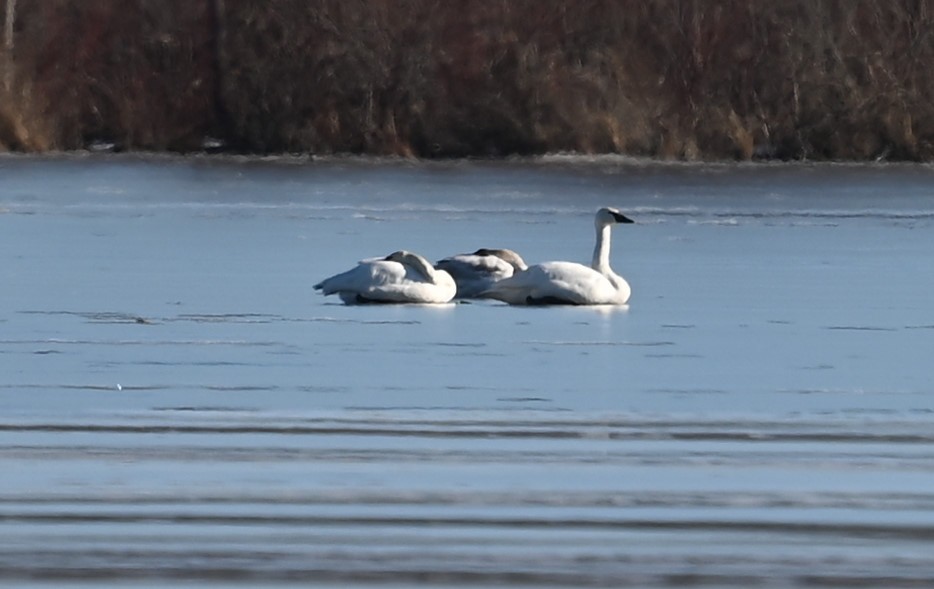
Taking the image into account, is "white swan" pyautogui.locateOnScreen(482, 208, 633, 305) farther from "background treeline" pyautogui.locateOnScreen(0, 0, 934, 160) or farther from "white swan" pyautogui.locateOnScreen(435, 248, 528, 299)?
"background treeline" pyautogui.locateOnScreen(0, 0, 934, 160)

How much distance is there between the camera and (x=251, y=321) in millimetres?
10805

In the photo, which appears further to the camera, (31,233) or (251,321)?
(31,233)

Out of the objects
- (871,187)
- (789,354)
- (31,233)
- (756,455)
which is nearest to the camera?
(756,455)

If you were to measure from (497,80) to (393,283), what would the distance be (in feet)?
64.9

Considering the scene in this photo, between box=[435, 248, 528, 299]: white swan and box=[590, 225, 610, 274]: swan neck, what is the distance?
17.0 inches

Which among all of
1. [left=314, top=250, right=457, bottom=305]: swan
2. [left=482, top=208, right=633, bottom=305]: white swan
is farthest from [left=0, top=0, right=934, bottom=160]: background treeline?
[left=314, top=250, right=457, bottom=305]: swan

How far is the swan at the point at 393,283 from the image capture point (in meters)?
12.1

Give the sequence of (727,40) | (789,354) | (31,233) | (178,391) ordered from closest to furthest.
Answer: (178,391) → (789,354) → (31,233) → (727,40)

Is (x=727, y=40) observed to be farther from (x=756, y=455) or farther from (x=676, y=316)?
(x=756, y=455)

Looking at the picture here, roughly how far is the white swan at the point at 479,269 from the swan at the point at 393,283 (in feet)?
1.58

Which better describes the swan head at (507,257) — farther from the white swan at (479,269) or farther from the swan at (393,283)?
the swan at (393,283)

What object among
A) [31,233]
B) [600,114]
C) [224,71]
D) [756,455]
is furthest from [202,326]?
[224,71]

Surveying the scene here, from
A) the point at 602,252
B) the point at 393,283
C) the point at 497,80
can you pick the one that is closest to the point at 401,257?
the point at 393,283

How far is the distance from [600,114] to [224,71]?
6.04 metres
